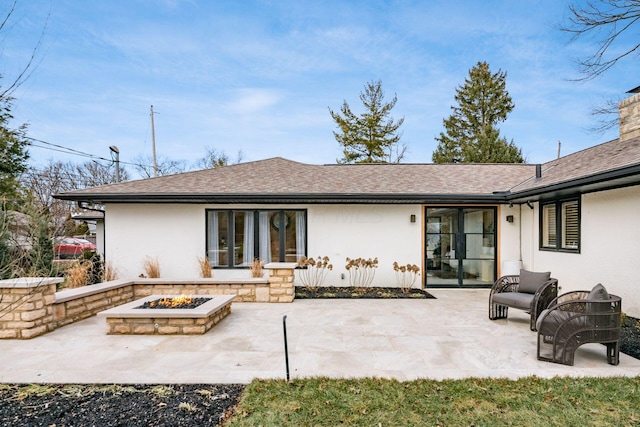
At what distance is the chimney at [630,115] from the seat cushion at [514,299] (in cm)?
554

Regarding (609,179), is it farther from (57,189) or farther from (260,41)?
(57,189)

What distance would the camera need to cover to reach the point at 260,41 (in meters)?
12.0

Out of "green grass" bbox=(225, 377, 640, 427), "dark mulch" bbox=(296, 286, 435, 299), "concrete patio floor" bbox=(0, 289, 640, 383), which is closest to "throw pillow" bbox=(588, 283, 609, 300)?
"concrete patio floor" bbox=(0, 289, 640, 383)

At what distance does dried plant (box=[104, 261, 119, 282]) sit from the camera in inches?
A: 338

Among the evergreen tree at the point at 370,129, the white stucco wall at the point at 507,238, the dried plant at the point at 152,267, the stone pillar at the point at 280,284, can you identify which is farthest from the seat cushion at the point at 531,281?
the evergreen tree at the point at 370,129

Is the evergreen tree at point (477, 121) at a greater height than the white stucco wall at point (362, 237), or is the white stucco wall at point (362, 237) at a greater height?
the evergreen tree at point (477, 121)

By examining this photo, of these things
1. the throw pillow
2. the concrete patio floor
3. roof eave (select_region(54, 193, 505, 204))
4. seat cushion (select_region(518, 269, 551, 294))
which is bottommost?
the concrete patio floor

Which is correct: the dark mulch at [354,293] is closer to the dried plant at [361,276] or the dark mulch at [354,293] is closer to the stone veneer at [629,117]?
the dried plant at [361,276]

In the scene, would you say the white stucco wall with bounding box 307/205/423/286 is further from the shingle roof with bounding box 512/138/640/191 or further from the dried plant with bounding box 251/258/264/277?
the shingle roof with bounding box 512/138/640/191

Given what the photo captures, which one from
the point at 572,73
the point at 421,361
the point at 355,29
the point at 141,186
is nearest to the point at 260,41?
the point at 355,29

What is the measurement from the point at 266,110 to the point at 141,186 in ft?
35.2

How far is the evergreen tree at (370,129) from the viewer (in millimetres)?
24438

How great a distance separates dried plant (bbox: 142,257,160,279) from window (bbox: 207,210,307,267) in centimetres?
143

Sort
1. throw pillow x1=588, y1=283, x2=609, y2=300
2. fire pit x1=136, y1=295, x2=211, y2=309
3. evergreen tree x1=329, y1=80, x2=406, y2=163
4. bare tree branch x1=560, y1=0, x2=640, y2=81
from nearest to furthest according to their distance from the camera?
throw pillow x1=588, y1=283, x2=609, y2=300
fire pit x1=136, y1=295, x2=211, y2=309
bare tree branch x1=560, y1=0, x2=640, y2=81
evergreen tree x1=329, y1=80, x2=406, y2=163
